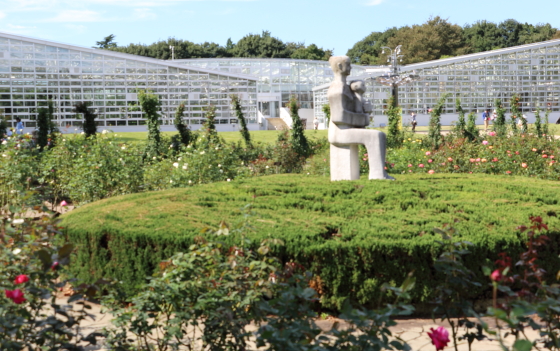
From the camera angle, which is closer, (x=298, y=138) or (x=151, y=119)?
(x=151, y=119)

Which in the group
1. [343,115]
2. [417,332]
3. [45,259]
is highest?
[343,115]

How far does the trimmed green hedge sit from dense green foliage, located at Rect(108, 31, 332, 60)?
45.1 meters

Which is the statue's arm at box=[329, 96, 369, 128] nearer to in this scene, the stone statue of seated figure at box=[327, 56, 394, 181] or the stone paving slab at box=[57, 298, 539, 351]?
the stone statue of seated figure at box=[327, 56, 394, 181]

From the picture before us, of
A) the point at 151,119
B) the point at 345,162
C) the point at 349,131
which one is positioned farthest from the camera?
the point at 151,119

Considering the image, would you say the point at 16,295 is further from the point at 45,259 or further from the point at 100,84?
the point at 100,84

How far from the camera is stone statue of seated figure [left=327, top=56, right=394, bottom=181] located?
659cm

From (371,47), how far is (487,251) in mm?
53565

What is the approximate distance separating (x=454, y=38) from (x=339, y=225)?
4848cm

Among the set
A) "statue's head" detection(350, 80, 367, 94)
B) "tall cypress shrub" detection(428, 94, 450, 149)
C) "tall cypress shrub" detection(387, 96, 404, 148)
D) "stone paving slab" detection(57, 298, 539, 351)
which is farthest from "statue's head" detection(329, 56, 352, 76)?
"tall cypress shrub" detection(428, 94, 450, 149)

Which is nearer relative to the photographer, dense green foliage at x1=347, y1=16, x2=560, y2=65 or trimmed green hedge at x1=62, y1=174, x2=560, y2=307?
trimmed green hedge at x1=62, y1=174, x2=560, y2=307

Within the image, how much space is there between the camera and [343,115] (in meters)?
6.68

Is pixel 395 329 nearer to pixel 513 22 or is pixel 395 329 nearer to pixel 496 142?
pixel 496 142

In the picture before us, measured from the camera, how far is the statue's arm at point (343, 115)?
6.68m

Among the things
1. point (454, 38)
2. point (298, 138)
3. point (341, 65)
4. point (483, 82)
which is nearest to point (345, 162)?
point (341, 65)
